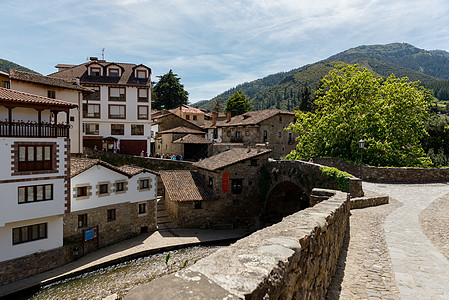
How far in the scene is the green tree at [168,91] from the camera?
2825 inches

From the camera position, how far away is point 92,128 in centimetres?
3894

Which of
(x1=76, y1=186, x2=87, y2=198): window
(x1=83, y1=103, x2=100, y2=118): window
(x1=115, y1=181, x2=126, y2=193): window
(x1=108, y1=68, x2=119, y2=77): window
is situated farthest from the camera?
(x1=108, y1=68, x2=119, y2=77): window

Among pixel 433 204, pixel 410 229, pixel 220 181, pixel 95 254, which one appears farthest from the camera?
pixel 220 181

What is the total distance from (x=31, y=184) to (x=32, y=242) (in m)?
4.09

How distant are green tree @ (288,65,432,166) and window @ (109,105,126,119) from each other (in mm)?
25747

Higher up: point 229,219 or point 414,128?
point 414,128

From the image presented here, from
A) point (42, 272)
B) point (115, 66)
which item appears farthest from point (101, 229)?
point (115, 66)

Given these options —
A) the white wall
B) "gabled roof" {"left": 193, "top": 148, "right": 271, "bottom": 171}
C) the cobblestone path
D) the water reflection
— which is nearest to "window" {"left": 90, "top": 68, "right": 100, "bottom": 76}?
"gabled roof" {"left": 193, "top": 148, "right": 271, "bottom": 171}

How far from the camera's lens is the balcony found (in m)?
17.4

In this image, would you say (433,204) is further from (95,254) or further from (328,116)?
(95,254)

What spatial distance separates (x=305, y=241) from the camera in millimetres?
3619

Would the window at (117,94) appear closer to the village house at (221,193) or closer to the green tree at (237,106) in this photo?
the village house at (221,193)

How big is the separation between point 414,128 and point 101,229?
30.7m

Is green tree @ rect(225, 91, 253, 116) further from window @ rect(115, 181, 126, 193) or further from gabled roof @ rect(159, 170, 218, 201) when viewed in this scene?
window @ rect(115, 181, 126, 193)
